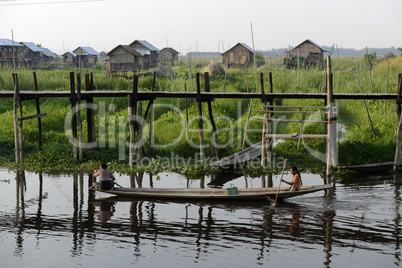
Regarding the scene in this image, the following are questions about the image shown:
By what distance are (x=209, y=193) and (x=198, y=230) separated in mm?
2419

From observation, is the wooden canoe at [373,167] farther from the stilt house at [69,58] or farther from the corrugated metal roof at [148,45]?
the stilt house at [69,58]

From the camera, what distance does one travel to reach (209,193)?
43.5 ft

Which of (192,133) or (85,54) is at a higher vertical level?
(85,54)

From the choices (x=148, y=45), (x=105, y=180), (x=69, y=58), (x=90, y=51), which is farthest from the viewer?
(x=69, y=58)

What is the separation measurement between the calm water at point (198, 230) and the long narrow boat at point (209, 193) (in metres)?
0.21

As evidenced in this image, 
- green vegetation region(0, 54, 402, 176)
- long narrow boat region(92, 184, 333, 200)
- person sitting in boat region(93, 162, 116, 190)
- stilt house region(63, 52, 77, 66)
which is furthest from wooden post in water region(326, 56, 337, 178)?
stilt house region(63, 52, 77, 66)

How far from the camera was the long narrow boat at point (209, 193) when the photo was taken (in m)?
→ 12.5

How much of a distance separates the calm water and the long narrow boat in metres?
0.21

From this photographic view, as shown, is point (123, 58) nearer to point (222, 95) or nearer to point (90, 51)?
point (90, 51)

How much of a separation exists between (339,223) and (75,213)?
19.5 feet

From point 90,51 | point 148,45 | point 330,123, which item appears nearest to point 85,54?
point 90,51

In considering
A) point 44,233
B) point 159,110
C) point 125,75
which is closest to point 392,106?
point 159,110

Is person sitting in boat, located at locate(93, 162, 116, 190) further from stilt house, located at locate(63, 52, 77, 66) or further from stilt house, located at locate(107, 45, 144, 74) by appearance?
stilt house, located at locate(63, 52, 77, 66)

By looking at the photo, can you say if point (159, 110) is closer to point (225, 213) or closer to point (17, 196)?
point (17, 196)
